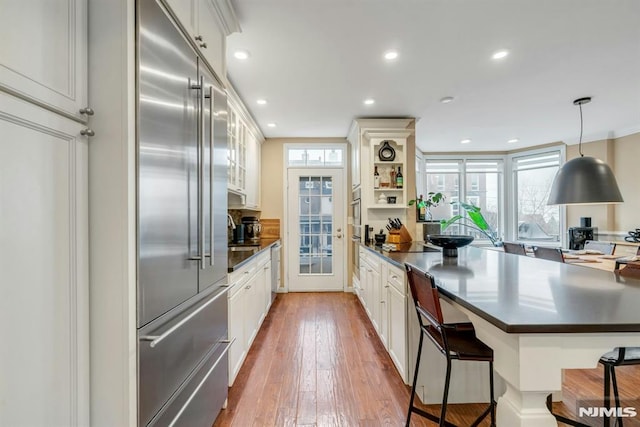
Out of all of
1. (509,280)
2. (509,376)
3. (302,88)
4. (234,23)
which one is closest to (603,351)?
(509,376)

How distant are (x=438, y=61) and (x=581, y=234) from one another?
4145 mm

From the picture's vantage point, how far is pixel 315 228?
4852 mm

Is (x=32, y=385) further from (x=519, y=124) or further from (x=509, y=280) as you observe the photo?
(x=519, y=124)

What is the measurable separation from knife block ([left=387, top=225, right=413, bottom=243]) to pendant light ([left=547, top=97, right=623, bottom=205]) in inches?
67.6

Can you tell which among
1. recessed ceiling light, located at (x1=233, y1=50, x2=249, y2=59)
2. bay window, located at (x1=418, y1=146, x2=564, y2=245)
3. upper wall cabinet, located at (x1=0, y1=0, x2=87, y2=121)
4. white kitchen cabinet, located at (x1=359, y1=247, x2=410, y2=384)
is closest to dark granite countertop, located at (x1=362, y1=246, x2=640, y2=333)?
white kitchen cabinet, located at (x1=359, y1=247, x2=410, y2=384)

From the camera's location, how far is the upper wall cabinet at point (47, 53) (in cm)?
74

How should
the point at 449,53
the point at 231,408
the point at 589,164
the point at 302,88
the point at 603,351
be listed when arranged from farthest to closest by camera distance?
the point at 589,164 → the point at 302,88 → the point at 449,53 → the point at 231,408 → the point at 603,351

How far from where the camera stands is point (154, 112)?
1.10 metres

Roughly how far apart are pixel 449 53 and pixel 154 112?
2.32 m

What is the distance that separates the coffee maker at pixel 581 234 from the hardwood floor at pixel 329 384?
2846 mm

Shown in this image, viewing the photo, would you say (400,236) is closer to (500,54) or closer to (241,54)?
(500,54)

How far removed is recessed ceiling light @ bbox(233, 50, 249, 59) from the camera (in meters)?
2.36

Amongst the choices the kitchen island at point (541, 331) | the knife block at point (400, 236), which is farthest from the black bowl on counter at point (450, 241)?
the knife block at point (400, 236)
